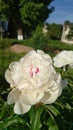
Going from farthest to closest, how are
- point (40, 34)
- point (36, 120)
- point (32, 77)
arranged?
point (40, 34) < point (36, 120) < point (32, 77)

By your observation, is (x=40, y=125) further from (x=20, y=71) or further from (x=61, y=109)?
(x=20, y=71)

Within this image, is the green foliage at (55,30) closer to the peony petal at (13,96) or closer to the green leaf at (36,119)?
the green leaf at (36,119)

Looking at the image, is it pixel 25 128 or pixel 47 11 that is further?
pixel 47 11

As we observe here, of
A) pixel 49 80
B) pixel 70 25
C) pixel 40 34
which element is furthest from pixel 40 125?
pixel 70 25

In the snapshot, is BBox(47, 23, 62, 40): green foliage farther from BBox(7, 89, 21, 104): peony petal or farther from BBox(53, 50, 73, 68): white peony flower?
BBox(7, 89, 21, 104): peony petal

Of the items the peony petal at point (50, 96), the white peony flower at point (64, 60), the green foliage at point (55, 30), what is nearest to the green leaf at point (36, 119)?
the peony petal at point (50, 96)

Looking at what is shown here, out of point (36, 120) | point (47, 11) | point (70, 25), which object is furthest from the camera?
point (70, 25)
